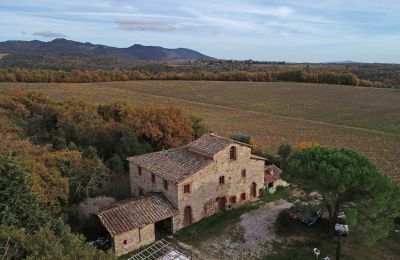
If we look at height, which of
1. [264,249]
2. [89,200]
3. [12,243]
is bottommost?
[264,249]

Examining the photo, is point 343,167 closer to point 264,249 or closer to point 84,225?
point 264,249

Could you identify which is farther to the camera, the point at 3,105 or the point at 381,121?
the point at 381,121

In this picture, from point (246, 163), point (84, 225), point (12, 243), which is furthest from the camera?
point (246, 163)

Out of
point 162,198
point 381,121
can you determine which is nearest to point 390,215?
point 162,198

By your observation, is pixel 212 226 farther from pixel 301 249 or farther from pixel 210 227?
pixel 301 249

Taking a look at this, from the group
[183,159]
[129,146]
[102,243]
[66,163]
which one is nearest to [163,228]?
[102,243]
